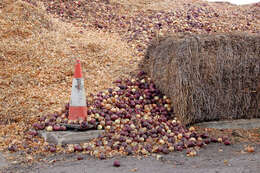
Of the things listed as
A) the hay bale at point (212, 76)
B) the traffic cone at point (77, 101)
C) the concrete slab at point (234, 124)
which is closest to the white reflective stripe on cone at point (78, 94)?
the traffic cone at point (77, 101)

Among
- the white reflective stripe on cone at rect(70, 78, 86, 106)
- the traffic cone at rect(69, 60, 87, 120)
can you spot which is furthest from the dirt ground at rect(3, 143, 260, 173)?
the white reflective stripe on cone at rect(70, 78, 86, 106)

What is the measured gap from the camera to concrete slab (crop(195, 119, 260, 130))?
22.1 feet

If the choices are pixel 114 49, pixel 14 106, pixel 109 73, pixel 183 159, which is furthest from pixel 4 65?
pixel 183 159

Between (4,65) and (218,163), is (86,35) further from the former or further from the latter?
(218,163)

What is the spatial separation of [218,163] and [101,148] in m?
1.63

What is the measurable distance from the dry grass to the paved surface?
2149 millimetres

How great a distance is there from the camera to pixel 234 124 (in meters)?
6.83

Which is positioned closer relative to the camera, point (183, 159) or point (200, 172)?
point (200, 172)

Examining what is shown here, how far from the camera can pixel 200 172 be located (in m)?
4.61

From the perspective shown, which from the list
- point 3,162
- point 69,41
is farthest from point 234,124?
point 69,41

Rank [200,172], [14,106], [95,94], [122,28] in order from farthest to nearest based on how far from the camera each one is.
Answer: [122,28], [95,94], [14,106], [200,172]

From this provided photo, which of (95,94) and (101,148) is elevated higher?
(95,94)

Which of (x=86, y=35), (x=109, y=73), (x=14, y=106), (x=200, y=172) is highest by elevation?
(x=86, y=35)

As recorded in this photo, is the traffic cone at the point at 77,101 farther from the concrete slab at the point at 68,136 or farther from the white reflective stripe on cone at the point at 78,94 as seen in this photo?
the concrete slab at the point at 68,136
